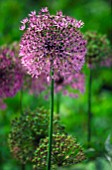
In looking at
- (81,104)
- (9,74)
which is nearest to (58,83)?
(9,74)

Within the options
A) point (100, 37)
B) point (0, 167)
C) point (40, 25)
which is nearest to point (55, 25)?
point (40, 25)

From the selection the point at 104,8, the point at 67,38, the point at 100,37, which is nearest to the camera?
the point at 67,38

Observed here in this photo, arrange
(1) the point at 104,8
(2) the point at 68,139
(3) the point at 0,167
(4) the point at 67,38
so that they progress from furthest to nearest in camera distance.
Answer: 1. (1) the point at 104,8
2. (3) the point at 0,167
3. (2) the point at 68,139
4. (4) the point at 67,38

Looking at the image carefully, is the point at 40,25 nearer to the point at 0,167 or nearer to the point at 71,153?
the point at 71,153

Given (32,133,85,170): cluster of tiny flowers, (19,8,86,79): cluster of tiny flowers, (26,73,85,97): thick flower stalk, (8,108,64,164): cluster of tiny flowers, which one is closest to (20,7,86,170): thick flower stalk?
(19,8,86,79): cluster of tiny flowers

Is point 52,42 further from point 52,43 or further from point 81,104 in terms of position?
point 81,104

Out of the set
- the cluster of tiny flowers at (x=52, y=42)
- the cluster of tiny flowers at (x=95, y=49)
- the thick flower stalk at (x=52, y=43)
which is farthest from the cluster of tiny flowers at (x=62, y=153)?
the cluster of tiny flowers at (x=95, y=49)

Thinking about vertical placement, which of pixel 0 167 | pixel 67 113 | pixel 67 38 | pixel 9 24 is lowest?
pixel 0 167

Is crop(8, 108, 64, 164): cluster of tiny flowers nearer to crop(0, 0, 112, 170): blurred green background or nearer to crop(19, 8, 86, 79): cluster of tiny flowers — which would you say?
crop(0, 0, 112, 170): blurred green background
